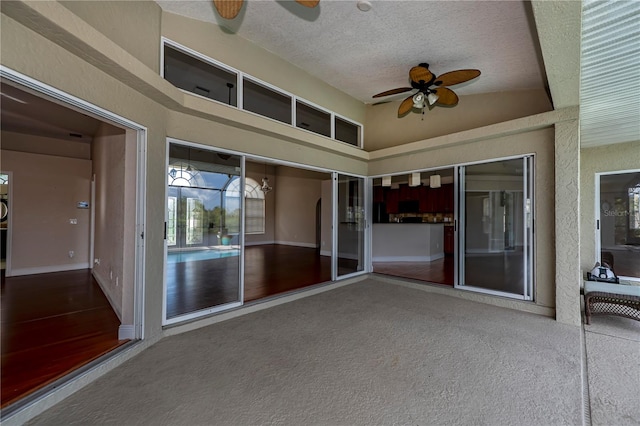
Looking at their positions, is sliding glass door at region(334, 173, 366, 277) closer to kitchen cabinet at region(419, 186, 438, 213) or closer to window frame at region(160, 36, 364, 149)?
window frame at region(160, 36, 364, 149)

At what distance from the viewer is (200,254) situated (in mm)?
3844

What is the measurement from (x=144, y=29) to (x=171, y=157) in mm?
1259

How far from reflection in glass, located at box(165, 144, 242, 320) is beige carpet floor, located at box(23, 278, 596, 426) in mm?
729

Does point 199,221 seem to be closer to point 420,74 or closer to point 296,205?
point 420,74

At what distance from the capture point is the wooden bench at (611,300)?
324cm

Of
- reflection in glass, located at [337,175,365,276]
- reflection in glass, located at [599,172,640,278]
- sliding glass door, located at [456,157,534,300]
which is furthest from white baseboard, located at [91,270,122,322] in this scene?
reflection in glass, located at [599,172,640,278]

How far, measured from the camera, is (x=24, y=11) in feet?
5.26

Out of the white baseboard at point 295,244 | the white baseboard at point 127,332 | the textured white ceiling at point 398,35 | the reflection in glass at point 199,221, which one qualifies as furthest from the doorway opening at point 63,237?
the white baseboard at point 295,244

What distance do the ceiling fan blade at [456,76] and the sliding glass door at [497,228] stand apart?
1.60m

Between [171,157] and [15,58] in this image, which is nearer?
[15,58]

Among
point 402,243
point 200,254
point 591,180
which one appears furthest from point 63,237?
point 591,180

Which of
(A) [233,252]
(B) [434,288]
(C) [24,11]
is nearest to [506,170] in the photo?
(B) [434,288]

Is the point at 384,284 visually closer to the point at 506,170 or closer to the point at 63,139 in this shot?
the point at 506,170

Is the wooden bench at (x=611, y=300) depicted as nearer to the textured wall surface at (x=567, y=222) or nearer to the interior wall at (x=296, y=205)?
the textured wall surface at (x=567, y=222)
